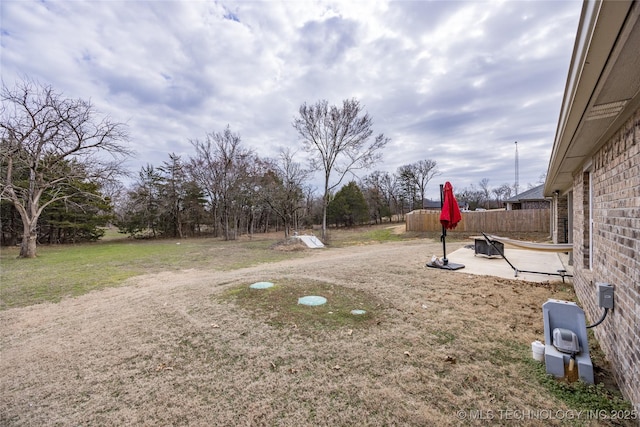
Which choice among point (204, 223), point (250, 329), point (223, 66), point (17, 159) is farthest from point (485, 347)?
point (204, 223)

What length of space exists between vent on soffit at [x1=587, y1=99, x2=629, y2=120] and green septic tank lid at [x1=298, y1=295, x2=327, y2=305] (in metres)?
3.53

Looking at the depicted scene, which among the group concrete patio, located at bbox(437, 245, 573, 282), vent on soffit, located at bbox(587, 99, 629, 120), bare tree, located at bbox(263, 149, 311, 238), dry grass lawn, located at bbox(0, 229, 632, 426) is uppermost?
bare tree, located at bbox(263, 149, 311, 238)

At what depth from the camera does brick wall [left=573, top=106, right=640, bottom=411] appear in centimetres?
181

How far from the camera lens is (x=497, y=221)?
1673 centimetres

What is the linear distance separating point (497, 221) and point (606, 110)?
57.0 ft

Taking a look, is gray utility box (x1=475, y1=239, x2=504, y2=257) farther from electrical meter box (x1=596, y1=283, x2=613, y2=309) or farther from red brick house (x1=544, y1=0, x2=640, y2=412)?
electrical meter box (x1=596, y1=283, x2=613, y2=309)

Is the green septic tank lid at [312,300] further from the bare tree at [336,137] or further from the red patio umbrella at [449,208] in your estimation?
the bare tree at [336,137]

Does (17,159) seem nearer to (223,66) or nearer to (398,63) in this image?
(223,66)

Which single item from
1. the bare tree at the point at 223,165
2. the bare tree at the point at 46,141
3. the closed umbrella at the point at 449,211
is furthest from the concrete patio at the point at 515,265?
the bare tree at the point at 223,165

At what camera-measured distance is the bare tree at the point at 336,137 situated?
15.8 meters

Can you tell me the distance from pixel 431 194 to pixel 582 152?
37.5 meters

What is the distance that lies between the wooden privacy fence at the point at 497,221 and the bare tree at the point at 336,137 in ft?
19.1

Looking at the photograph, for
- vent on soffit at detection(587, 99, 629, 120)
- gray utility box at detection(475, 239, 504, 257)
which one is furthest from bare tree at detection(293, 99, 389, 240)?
vent on soffit at detection(587, 99, 629, 120)

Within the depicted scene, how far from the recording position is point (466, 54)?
6.73 m
